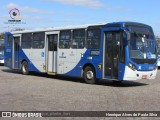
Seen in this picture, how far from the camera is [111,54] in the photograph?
17219 mm

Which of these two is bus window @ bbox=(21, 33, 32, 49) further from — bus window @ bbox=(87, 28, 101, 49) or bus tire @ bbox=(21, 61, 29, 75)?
bus window @ bbox=(87, 28, 101, 49)

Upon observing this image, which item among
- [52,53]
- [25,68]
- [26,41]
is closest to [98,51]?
[52,53]

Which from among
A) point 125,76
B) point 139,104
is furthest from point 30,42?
point 139,104

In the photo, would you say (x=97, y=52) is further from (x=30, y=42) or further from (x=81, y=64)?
(x=30, y=42)

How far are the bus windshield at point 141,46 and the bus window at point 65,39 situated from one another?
14.1ft

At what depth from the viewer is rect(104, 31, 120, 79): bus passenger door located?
1697 centimetres

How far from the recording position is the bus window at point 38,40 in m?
22.4

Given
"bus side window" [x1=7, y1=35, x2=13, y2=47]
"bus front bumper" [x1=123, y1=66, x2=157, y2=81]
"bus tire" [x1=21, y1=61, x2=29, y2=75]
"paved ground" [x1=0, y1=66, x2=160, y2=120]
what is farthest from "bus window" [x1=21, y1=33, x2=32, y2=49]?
"bus front bumper" [x1=123, y1=66, x2=157, y2=81]

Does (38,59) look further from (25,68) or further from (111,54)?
(111,54)

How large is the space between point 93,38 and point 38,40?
5572 mm

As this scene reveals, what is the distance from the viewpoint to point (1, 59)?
34625 mm

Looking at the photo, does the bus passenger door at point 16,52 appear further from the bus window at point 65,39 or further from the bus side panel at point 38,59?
the bus window at point 65,39

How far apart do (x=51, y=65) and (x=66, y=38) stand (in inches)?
85.5

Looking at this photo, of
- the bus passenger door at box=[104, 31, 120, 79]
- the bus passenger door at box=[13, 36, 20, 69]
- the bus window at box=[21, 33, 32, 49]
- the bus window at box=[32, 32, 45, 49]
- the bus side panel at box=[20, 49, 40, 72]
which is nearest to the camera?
the bus passenger door at box=[104, 31, 120, 79]
